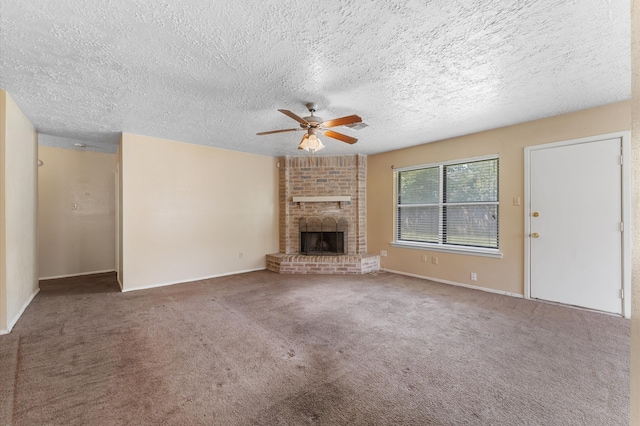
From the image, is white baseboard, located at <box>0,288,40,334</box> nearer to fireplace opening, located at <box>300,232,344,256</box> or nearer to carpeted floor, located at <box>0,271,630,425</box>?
carpeted floor, located at <box>0,271,630,425</box>

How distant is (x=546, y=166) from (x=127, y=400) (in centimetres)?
500

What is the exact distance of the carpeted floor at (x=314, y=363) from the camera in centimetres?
173

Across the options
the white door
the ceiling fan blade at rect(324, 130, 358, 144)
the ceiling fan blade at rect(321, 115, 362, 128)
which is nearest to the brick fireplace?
the ceiling fan blade at rect(324, 130, 358, 144)

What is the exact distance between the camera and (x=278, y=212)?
623cm

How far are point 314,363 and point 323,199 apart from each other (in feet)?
12.8

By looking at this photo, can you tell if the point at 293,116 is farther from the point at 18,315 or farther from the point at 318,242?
the point at 18,315

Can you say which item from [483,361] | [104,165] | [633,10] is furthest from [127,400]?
[104,165]

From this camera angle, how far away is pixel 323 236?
6.11 metres

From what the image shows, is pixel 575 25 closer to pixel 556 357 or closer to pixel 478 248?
pixel 556 357

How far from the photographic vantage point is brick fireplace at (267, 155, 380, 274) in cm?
590

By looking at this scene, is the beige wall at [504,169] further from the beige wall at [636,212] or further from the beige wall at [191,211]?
the beige wall at [636,212]

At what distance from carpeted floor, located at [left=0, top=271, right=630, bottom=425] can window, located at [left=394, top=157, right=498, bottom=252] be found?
1.14 meters

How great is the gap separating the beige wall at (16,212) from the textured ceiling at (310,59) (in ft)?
0.88

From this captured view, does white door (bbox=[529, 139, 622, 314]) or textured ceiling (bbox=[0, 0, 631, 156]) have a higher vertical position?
textured ceiling (bbox=[0, 0, 631, 156])
